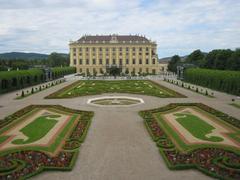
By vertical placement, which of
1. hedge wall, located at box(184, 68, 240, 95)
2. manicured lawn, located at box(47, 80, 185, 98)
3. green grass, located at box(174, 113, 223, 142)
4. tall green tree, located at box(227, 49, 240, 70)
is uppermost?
tall green tree, located at box(227, 49, 240, 70)

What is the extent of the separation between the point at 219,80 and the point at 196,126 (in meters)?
22.8

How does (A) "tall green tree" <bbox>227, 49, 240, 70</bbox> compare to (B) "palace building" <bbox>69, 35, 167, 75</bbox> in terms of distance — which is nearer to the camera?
(A) "tall green tree" <bbox>227, 49, 240, 70</bbox>

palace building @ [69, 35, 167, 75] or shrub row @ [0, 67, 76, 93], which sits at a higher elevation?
palace building @ [69, 35, 167, 75]

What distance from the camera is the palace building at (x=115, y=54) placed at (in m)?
108

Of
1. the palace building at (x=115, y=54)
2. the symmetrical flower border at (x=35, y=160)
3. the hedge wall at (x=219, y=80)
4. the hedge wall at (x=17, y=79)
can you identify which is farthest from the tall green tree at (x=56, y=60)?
the symmetrical flower border at (x=35, y=160)

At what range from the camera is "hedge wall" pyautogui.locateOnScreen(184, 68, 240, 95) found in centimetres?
3266

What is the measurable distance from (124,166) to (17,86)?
3176 cm

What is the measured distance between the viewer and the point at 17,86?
3900 cm

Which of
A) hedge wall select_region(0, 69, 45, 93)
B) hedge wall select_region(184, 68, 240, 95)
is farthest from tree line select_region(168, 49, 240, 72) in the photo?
hedge wall select_region(0, 69, 45, 93)

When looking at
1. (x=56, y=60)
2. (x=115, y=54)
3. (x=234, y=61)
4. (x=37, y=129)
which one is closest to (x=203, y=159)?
(x=37, y=129)

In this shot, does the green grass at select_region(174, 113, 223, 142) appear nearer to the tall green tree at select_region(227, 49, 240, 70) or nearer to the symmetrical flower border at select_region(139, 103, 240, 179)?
the symmetrical flower border at select_region(139, 103, 240, 179)

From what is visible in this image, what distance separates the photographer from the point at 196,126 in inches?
633

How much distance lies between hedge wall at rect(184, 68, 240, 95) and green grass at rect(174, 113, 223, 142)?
14839 millimetres

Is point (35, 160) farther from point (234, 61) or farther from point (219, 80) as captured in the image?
point (234, 61)
